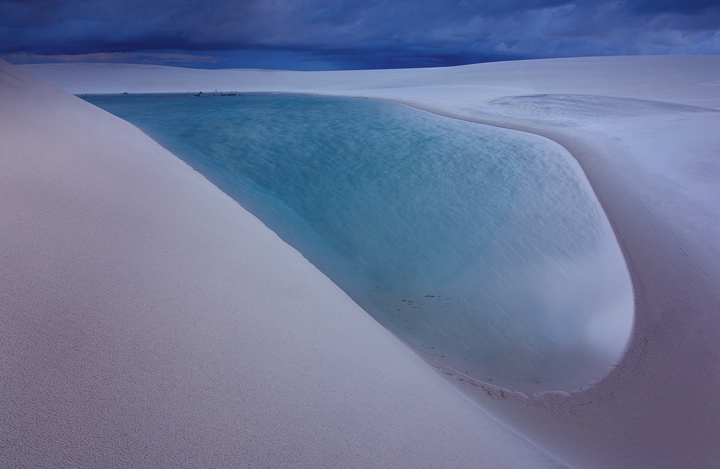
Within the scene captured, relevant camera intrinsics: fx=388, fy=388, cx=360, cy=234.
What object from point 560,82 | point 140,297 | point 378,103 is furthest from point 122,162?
point 560,82

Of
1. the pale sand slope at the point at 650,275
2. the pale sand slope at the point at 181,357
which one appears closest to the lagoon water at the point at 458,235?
the pale sand slope at the point at 650,275

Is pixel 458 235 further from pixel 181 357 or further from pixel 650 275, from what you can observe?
pixel 181 357

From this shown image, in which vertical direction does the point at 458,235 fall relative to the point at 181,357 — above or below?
above

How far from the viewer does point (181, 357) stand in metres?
1.17

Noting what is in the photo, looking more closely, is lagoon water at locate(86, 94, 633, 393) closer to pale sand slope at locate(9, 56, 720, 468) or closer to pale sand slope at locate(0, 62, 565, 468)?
pale sand slope at locate(9, 56, 720, 468)

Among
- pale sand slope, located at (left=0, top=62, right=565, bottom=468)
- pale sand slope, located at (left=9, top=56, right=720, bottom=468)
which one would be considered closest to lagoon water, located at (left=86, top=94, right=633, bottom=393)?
pale sand slope, located at (left=9, top=56, right=720, bottom=468)

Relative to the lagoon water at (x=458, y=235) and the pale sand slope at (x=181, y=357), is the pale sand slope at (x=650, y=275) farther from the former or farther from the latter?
the pale sand slope at (x=181, y=357)

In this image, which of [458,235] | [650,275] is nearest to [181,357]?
[458,235]

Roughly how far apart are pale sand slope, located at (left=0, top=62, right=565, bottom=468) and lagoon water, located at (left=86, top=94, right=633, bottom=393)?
0.81m

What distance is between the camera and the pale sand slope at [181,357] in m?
0.93

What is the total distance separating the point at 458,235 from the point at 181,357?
2916 millimetres

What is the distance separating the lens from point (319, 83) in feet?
67.6

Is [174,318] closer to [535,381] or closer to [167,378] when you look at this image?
[167,378]

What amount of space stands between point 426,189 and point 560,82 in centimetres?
1333
